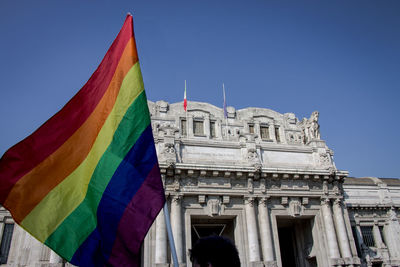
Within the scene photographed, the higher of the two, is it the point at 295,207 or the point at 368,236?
the point at 295,207

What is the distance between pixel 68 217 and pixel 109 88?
274cm

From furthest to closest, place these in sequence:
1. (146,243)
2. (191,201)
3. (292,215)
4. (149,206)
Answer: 1. (292,215)
2. (191,201)
3. (146,243)
4. (149,206)

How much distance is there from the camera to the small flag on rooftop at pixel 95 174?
218 inches

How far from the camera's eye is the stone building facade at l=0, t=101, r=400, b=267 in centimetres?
1909

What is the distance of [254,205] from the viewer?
67.6 feet

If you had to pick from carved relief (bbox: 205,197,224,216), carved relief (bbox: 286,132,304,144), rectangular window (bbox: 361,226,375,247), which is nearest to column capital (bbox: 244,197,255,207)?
carved relief (bbox: 205,197,224,216)

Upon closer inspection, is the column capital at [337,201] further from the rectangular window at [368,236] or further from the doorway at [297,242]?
the rectangular window at [368,236]

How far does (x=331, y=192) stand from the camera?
22438 mm

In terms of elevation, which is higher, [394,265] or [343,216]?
[343,216]

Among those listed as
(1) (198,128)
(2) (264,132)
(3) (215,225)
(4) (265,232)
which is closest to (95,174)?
(4) (265,232)

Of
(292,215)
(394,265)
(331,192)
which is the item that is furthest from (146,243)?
(394,265)

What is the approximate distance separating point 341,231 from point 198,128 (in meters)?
12.8

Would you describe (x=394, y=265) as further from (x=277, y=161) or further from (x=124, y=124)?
(x=124, y=124)

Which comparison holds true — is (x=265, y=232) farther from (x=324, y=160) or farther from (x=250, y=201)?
(x=324, y=160)
